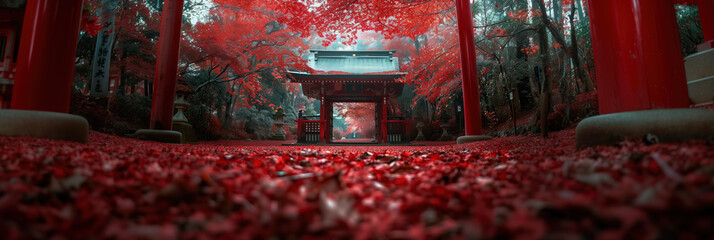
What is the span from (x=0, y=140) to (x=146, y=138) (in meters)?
2.75

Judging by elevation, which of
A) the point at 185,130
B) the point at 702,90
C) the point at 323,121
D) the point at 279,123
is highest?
the point at 279,123

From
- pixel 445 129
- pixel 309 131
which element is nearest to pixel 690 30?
pixel 445 129

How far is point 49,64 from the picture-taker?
307cm

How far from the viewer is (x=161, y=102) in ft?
16.9

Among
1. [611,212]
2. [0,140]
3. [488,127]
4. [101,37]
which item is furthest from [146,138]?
[488,127]

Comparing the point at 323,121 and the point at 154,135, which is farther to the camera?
the point at 323,121

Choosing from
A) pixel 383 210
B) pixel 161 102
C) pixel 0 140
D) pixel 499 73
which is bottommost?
pixel 383 210

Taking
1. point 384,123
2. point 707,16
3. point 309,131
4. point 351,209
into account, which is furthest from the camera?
point 309,131

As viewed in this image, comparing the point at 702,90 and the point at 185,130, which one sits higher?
the point at 702,90

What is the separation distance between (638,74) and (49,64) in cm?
553

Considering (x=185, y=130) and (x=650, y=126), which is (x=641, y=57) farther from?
(x=185, y=130)

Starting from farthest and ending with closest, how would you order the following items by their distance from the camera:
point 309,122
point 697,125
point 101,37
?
point 309,122, point 101,37, point 697,125

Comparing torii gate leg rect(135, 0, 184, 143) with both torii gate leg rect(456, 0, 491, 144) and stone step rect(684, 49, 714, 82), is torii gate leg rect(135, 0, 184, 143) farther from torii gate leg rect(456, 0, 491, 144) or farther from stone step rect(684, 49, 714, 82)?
stone step rect(684, 49, 714, 82)

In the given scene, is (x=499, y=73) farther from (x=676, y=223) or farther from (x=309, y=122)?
(x=676, y=223)
